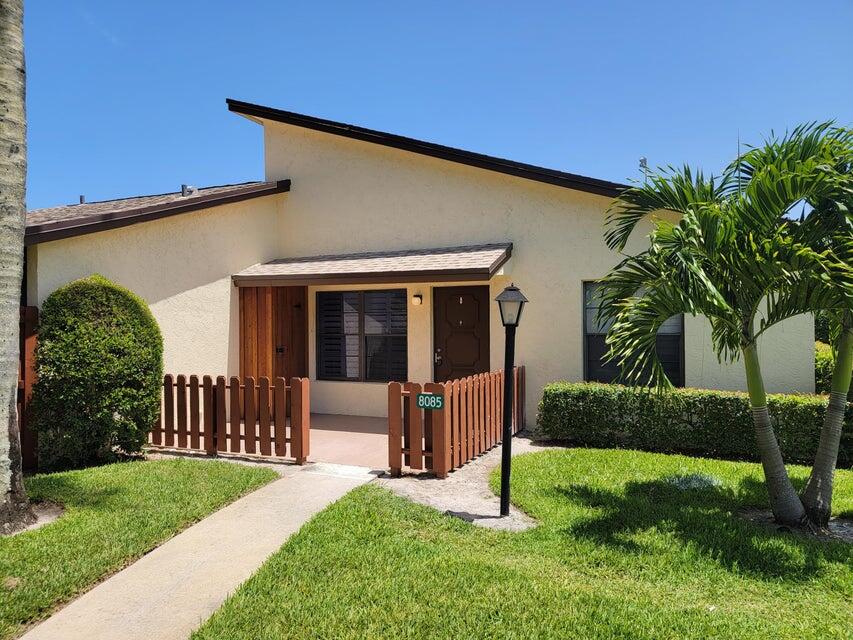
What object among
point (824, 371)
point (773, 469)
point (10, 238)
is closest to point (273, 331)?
point (10, 238)

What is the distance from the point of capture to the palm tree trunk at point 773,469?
5004 millimetres

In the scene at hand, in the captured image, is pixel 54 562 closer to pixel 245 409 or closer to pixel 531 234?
pixel 245 409

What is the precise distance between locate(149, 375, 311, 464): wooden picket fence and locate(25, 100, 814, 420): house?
1311 mm

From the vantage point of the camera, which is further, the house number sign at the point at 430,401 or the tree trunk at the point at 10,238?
the house number sign at the point at 430,401

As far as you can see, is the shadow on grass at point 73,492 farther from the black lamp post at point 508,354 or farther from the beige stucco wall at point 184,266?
the black lamp post at point 508,354

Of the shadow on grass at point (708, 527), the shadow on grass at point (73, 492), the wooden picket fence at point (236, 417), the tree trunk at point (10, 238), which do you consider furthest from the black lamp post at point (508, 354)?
the tree trunk at point (10, 238)

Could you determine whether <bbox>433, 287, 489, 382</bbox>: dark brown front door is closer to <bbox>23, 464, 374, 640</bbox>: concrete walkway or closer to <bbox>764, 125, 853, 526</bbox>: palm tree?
<bbox>23, 464, 374, 640</bbox>: concrete walkway

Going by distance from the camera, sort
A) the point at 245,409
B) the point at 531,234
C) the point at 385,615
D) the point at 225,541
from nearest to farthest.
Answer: the point at 385,615 → the point at 225,541 → the point at 245,409 → the point at 531,234

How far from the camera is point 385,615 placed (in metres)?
3.45

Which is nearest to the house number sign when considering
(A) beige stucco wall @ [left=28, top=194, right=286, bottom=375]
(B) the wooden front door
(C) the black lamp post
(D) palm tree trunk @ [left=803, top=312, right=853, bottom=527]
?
(C) the black lamp post

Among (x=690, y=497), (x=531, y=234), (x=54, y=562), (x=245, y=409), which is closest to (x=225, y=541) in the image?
(x=54, y=562)

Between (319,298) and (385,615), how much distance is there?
8.55 meters

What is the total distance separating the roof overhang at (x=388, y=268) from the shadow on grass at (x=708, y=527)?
13.0 feet

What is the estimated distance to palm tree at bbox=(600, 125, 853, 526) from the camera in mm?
4641
